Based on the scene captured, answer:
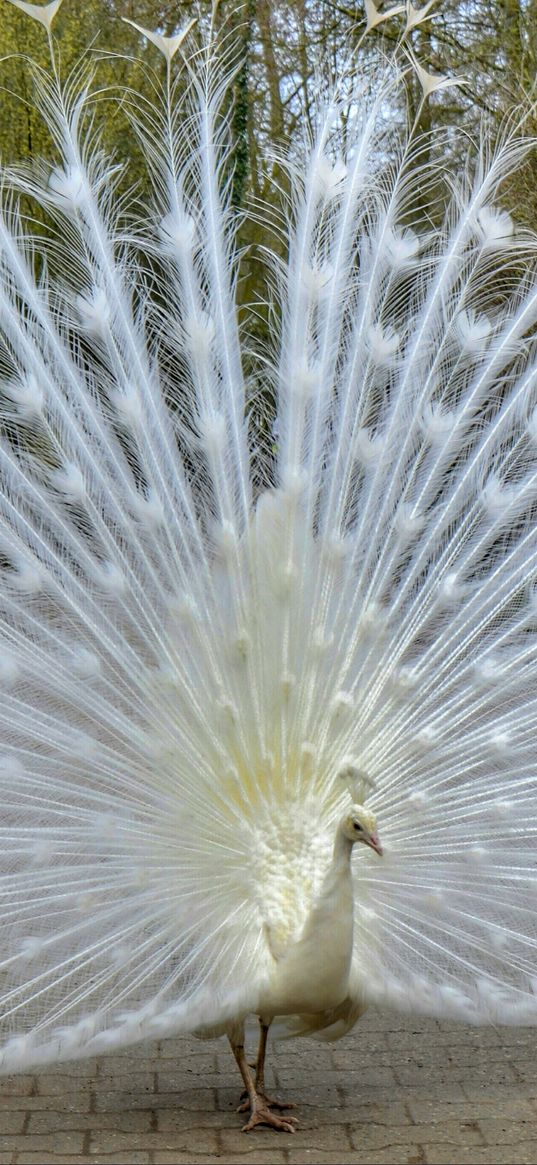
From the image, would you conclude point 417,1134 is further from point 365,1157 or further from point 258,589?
point 258,589

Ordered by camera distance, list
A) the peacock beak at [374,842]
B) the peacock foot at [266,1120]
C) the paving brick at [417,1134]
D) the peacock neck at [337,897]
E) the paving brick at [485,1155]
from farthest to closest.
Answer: the peacock foot at [266,1120] → the paving brick at [417,1134] → the paving brick at [485,1155] → the peacock neck at [337,897] → the peacock beak at [374,842]

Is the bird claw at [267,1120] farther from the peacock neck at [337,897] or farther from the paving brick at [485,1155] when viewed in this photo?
the peacock neck at [337,897]

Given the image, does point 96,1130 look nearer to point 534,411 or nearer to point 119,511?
point 119,511

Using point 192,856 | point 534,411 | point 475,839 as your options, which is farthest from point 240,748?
point 534,411

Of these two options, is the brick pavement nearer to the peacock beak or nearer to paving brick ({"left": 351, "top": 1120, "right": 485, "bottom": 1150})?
paving brick ({"left": 351, "top": 1120, "right": 485, "bottom": 1150})

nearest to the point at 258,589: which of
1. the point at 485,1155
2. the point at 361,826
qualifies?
the point at 361,826

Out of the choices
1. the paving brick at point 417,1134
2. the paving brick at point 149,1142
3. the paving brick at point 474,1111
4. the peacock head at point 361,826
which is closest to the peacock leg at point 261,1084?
the paving brick at point 149,1142
